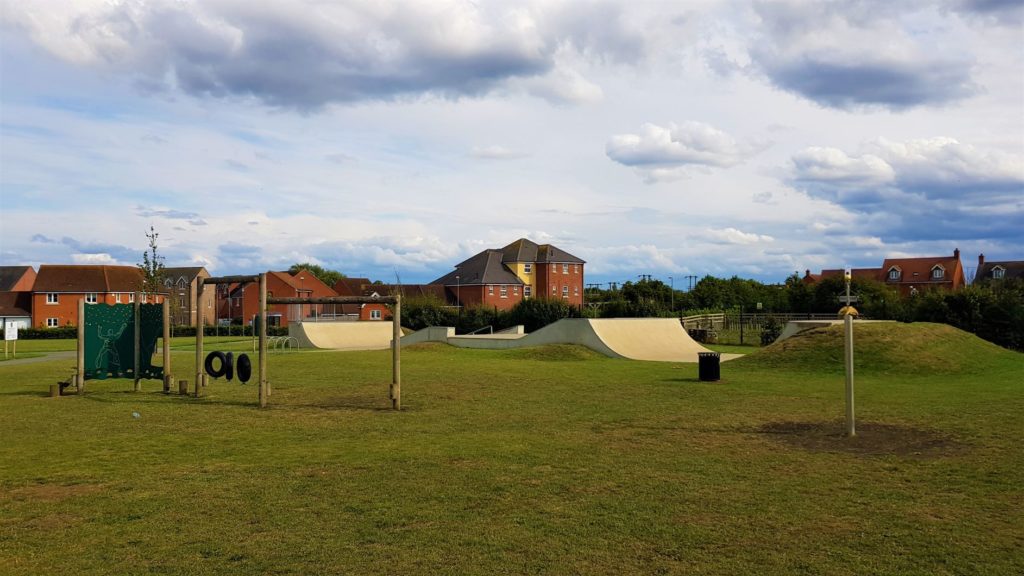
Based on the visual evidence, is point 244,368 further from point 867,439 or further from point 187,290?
point 187,290

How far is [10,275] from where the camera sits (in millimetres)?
96812

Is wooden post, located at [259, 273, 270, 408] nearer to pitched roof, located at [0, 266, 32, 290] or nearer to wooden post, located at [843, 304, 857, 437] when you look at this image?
wooden post, located at [843, 304, 857, 437]

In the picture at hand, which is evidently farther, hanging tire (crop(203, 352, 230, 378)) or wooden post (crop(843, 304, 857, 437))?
hanging tire (crop(203, 352, 230, 378))

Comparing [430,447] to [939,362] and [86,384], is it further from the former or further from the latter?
[939,362]

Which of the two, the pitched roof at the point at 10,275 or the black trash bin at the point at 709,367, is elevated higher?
the pitched roof at the point at 10,275

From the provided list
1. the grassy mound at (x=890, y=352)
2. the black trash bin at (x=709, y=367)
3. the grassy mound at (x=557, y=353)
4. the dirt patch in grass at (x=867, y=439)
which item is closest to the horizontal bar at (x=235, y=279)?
the dirt patch in grass at (x=867, y=439)

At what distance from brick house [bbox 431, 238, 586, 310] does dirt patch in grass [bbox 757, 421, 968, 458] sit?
71.2 metres

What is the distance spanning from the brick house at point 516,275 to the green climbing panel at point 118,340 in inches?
2560

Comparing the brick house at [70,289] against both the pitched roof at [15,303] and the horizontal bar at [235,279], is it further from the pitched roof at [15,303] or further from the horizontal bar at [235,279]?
the horizontal bar at [235,279]

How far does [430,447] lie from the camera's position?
10.8 metres

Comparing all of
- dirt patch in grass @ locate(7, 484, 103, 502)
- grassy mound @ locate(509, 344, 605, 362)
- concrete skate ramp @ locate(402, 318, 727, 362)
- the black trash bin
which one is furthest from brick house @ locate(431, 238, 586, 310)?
dirt patch in grass @ locate(7, 484, 103, 502)

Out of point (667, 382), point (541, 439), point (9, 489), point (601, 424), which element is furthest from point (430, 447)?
point (667, 382)

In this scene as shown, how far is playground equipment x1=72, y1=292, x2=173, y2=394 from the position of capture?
724 inches

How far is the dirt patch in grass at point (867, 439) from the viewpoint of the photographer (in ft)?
34.7
